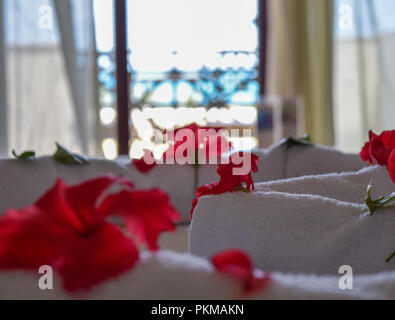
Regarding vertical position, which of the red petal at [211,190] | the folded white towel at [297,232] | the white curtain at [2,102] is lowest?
the folded white towel at [297,232]

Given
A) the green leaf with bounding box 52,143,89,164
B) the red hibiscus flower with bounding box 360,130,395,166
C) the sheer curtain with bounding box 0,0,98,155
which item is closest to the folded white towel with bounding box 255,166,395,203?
the red hibiscus flower with bounding box 360,130,395,166

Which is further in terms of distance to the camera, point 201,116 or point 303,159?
point 201,116

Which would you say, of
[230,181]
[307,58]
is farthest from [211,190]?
[307,58]

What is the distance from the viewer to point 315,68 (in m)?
2.25

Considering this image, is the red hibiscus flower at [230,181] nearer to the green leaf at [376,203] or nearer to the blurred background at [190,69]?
the green leaf at [376,203]

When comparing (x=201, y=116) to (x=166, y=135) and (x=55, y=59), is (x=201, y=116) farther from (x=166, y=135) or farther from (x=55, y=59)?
(x=166, y=135)

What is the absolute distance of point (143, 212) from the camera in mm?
185

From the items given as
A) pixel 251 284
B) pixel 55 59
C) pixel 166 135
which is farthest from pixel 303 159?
pixel 55 59

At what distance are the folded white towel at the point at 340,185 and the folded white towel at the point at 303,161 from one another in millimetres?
214

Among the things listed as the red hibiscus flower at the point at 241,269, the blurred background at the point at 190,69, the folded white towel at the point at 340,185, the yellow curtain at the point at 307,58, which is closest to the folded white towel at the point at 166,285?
the red hibiscus flower at the point at 241,269

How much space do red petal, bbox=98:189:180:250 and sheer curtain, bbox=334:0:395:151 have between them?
7.26ft

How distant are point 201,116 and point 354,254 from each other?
7.67 feet

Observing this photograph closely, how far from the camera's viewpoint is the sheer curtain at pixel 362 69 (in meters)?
2.21

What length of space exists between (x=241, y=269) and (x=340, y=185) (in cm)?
33
